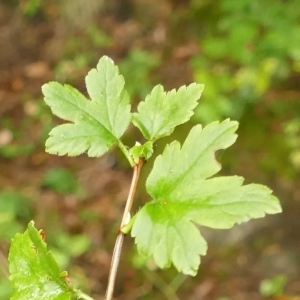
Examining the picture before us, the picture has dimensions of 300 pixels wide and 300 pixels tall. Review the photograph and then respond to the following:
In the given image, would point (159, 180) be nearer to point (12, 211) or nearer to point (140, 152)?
point (140, 152)

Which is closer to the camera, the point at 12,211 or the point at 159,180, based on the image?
the point at 159,180

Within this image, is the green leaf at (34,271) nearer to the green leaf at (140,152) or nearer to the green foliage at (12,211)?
the green leaf at (140,152)

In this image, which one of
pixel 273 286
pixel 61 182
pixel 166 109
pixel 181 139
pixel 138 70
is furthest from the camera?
pixel 138 70

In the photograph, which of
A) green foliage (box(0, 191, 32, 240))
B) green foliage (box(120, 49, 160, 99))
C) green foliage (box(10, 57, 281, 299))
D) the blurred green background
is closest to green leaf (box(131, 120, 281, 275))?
green foliage (box(10, 57, 281, 299))

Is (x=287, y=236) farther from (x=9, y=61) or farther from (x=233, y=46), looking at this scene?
(x=9, y=61)

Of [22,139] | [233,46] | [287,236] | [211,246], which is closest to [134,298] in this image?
[211,246]

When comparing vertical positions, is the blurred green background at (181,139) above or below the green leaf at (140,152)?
below

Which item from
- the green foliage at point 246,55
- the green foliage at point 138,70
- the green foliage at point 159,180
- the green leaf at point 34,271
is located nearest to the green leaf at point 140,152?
the green foliage at point 159,180

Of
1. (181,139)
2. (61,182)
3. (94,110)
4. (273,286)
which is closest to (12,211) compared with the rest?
(61,182)
